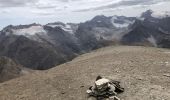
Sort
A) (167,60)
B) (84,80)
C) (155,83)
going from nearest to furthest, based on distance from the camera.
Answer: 1. (155,83)
2. (84,80)
3. (167,60)

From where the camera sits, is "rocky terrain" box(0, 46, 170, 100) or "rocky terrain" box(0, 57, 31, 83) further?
"rocky terrain" box(0, 57, 31, 83)

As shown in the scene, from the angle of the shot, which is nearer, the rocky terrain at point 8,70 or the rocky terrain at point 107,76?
the rocky terrain at point 107,76

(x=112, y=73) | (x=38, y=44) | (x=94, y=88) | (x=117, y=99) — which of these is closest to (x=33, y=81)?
(x=112, y=73)

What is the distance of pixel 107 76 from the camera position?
29.1m

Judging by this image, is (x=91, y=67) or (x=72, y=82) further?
(x=91, y=67)

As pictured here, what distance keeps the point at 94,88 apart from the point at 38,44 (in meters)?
169

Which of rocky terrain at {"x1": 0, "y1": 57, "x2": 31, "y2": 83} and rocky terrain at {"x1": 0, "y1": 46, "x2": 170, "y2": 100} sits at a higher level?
rocky terrain at {"x1": 0, "y1": 46, "x2": 170, "y2": 100}

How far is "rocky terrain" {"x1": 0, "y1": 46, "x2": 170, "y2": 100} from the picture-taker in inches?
997

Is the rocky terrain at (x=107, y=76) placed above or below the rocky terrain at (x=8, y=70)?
above

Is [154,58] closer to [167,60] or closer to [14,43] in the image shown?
[167,60]

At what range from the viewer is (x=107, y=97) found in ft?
77.8

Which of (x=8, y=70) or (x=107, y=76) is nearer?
(x=107, y=76)

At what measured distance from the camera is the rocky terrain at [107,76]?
2533cm

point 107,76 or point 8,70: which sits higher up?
point 107,76
